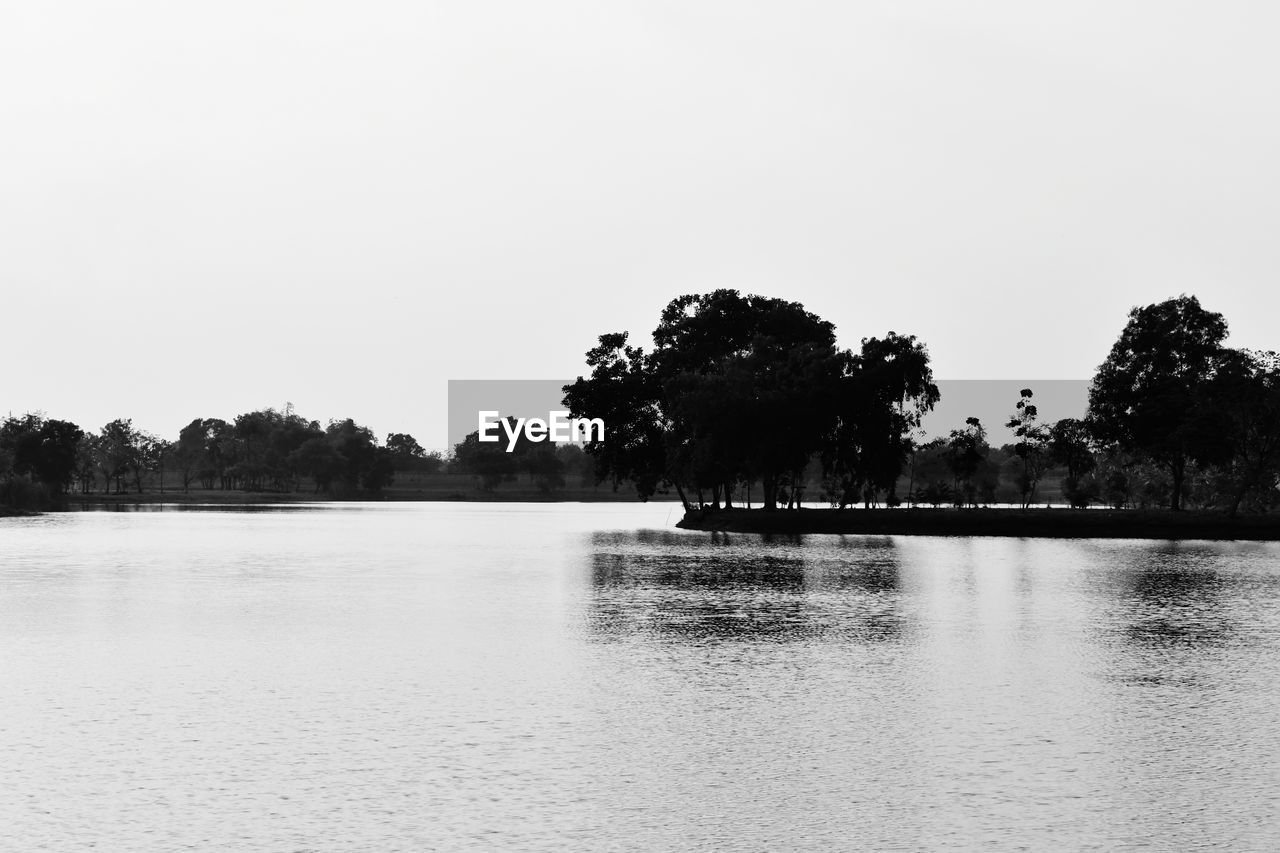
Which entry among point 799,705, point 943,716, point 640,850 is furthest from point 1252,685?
point 640,850

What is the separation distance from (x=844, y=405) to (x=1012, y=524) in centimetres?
1370

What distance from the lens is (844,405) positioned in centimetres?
9288

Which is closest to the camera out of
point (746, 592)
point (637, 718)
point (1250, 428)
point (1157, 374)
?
point (637, 718)

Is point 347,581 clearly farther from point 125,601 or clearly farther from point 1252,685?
point 1252,685

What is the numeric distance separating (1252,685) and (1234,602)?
17219 mm

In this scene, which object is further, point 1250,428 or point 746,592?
point 1250,428

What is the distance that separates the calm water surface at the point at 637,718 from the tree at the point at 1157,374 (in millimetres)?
61018

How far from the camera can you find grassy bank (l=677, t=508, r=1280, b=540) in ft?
271

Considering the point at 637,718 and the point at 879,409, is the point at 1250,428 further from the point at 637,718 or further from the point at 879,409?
the point at 637,718

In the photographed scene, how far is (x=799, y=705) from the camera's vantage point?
1906 centimetres

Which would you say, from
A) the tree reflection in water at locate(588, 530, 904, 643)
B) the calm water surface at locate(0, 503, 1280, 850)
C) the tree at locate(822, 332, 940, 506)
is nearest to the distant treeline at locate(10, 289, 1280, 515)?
the tree at locate(822, 332, 940, 506)

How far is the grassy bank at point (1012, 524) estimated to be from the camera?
3253 inches

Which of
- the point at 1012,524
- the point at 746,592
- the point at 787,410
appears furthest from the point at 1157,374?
the point at 746,592

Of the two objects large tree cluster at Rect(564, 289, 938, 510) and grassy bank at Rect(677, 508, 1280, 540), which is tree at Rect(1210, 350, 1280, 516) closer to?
grassy bank at Rect(677, 508, 1280, 540)
